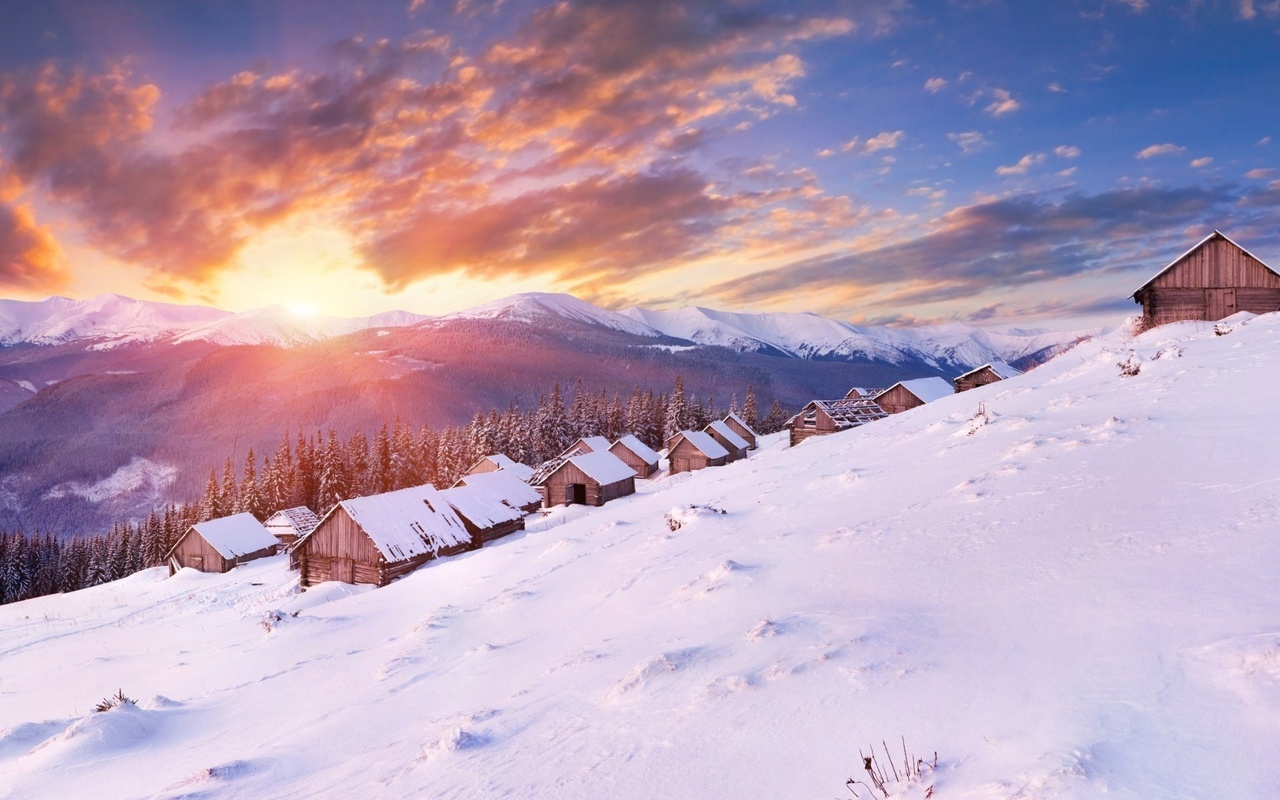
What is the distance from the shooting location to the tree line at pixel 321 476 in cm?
7538

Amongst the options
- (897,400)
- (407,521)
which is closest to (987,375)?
(897,400)

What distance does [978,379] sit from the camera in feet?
173

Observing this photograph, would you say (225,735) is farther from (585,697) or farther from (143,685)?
(143,685)

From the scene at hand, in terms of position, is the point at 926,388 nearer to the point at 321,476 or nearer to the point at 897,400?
the point at 897,400

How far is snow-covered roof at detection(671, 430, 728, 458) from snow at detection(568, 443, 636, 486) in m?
8.60

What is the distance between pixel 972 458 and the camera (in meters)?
12.3

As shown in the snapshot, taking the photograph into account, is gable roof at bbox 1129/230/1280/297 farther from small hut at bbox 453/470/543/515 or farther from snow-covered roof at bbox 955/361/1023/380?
small hut at bbox 453/470/543/515

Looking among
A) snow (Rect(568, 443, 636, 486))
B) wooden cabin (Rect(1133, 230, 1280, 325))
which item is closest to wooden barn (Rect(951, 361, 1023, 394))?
wooden cabin (Rect(1133, 230, 1280, 325))

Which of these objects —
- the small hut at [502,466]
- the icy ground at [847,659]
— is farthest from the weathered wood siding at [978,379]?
the small hut at [502,466]

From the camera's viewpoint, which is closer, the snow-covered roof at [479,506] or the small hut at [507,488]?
the snow-covered roof at [479,506]

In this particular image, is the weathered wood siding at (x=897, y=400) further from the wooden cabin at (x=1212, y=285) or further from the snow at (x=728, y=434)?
the wooden cabin at (x=1212, y=285)

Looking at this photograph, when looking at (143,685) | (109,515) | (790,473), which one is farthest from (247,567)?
(109,515)

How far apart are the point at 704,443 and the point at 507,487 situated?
2251 centimetres

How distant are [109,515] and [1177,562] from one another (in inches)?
10100
